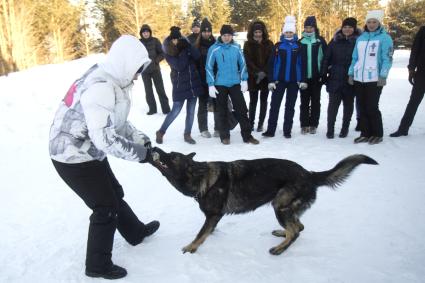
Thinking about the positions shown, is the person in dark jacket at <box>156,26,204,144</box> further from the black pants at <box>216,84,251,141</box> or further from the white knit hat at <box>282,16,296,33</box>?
the white knit hat at <box>282,16,296,33</box>

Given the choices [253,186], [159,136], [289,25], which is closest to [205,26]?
[289,25]

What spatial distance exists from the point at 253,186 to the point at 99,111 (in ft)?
4.97

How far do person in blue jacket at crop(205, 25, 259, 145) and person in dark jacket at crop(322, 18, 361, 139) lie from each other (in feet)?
4.97

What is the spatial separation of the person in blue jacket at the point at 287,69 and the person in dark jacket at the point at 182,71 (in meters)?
1.40

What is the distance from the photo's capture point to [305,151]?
5629 millimetres

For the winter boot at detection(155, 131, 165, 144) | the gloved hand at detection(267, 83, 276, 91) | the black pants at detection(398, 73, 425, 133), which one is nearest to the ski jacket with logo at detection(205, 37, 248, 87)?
the gloved hand at detection(267, 83, 276, 91)

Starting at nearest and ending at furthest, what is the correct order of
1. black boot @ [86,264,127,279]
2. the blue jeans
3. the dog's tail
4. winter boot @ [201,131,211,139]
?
black boot @ [86,264,127,279] → the dog's tail → the blue jeans → winter boot @ [201,131,211,139]

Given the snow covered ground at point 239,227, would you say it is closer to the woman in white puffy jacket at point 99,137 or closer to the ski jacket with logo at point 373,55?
the woman in white puffy jacket at point 99,137

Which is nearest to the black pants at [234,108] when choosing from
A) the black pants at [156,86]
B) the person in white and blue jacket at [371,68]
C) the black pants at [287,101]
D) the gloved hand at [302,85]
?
the black pants at [287,101]

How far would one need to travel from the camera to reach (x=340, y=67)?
595cm

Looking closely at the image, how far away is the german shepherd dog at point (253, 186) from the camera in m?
2.98

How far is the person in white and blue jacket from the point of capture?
17.9 feet

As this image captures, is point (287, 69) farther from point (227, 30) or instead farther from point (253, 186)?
point (253, 186)

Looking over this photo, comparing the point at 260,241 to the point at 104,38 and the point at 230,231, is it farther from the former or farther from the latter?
the point at 104,38
